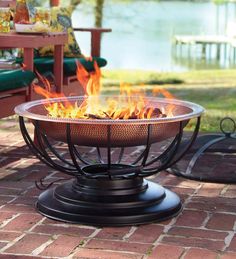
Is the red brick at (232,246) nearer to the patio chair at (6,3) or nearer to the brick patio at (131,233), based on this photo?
the brick patio at (131,233)

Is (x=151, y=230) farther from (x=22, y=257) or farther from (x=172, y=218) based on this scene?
(x=22, y=257)

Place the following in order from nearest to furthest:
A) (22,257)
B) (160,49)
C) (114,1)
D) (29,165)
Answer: (22,257) < (29,165) < (114,1) < (160,49)

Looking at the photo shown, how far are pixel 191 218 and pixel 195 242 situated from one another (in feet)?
0.97

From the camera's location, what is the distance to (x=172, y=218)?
280cm

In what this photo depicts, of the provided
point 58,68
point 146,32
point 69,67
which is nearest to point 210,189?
point 58,68

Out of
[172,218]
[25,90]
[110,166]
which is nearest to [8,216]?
[110,166]

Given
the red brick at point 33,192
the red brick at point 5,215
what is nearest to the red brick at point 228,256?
the red brick at point 5,215

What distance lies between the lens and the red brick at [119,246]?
2438mm

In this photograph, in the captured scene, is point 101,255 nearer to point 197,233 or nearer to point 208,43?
point 197,233

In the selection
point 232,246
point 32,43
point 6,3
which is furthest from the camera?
point 6,3

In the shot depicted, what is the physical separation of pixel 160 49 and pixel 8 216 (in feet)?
50.3

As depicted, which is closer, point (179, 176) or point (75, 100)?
point (75, 100)

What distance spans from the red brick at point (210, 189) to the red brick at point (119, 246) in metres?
0.75

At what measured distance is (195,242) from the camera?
8.24ft
